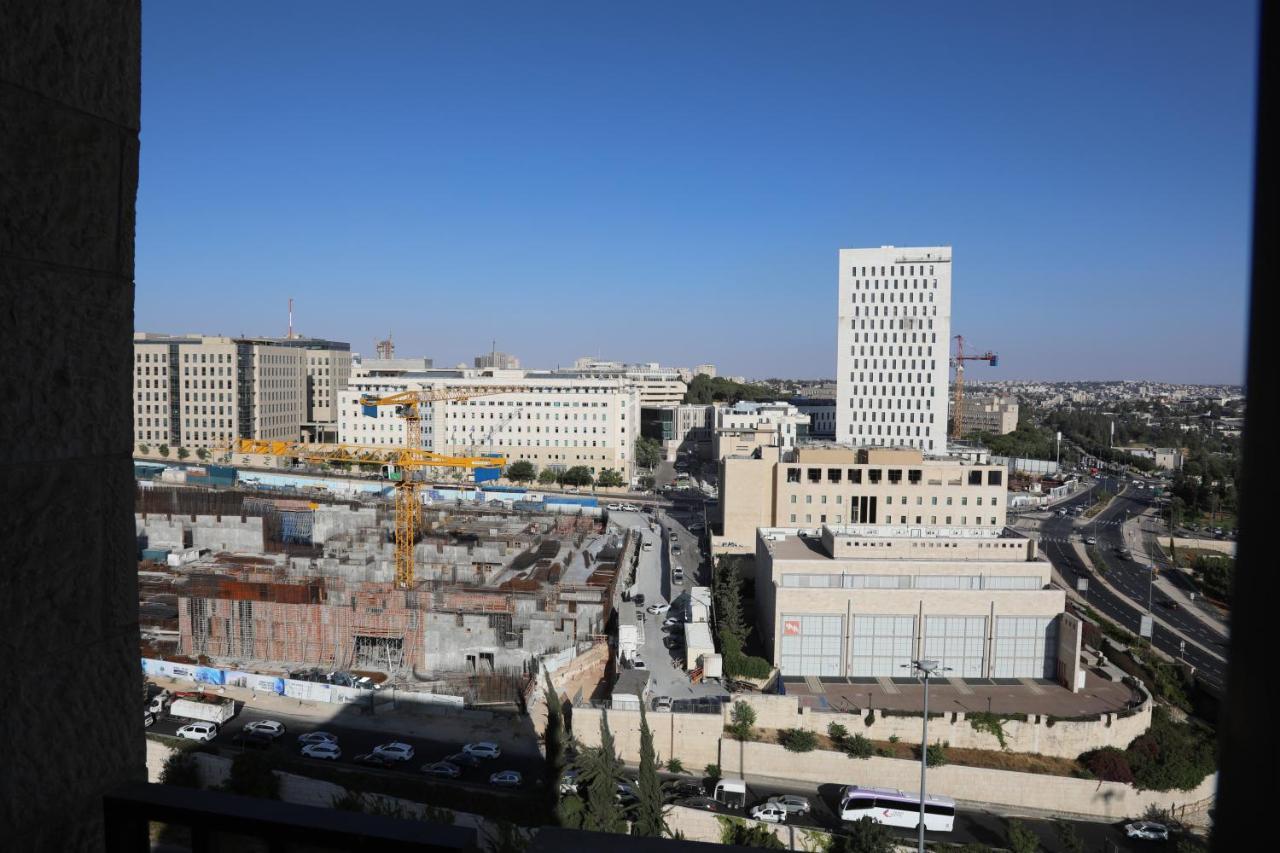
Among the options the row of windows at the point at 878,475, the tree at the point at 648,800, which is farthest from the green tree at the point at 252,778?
the row of windows at the point at 878,475

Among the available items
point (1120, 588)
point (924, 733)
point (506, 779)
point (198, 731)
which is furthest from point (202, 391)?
point (924, 733)

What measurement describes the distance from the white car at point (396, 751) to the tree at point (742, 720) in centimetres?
369

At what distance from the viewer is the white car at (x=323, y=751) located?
370 inches

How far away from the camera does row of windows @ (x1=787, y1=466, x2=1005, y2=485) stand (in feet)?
60.1

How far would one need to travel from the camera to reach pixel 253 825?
0.98 metres

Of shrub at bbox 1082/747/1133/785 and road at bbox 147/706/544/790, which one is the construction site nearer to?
road at bbox 147/706/544/790

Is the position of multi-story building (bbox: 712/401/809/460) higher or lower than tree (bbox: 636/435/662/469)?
higher

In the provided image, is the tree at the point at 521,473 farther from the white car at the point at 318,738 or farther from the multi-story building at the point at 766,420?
the white car at the point at 318,738

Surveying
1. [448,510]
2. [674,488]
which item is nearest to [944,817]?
[448,510]

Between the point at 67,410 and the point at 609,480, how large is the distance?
30060mm

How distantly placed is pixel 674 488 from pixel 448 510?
11.2 meters

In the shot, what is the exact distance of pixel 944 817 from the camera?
899cm

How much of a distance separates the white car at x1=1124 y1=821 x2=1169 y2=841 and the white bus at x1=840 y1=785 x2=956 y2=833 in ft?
Answer: 6.72

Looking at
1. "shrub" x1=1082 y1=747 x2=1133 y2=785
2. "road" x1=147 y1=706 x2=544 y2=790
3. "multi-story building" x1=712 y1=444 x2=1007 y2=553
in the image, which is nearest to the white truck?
"road" x1=147 y1=706 x2=544 y2=790
